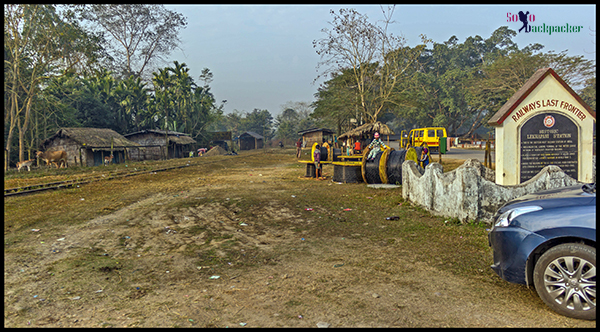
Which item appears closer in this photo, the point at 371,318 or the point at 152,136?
the point at 371,318

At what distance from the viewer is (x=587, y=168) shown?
7941 mm

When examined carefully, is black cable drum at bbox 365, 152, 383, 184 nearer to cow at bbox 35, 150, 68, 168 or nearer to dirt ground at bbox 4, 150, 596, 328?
dirt ground at bbox 4, 150, 596, 328

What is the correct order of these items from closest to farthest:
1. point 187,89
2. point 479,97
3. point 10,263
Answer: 1. point 10,263
2. point 479,97
3. point 187,89

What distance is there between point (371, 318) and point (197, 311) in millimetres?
1728

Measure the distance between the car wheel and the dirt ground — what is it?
0.41 feet

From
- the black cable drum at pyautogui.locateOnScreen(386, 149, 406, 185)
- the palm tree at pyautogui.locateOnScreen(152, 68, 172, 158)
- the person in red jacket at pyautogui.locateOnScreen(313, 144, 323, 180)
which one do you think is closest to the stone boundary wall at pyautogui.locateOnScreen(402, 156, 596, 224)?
the black cable drum at pyautogui.locateOnScreen(386, 149, 406, 185)

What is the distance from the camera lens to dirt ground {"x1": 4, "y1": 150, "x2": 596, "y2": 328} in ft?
11.1

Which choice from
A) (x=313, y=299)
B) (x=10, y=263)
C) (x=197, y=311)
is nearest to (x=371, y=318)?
(x=313, y=299)

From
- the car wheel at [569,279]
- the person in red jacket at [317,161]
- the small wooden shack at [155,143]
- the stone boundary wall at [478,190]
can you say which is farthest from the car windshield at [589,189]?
the small wooden shack at [155,143]

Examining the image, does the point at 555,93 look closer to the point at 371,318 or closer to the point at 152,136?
the point at 371,318

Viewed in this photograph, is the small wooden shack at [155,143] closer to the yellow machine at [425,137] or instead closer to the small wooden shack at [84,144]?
the small wooden shack at [84,144]

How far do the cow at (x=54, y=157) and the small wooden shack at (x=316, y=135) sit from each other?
29238 millimetres

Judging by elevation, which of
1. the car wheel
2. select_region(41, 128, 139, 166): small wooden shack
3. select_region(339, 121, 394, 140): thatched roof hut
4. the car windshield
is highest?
select_region(339, 121, 394, 140): thatched roof hut

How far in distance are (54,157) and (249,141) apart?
4062 cm
